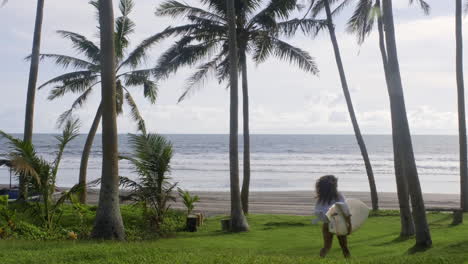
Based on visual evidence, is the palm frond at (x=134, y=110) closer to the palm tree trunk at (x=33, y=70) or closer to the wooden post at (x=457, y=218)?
the palm tree trunk at (x=33, y=70)

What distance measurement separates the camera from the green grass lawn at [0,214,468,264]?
7.44 m

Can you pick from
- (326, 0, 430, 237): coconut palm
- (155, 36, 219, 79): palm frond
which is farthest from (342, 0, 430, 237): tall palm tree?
(155, 36, 219, 79): palm frond

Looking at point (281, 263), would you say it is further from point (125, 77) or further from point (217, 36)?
point (125, 77)

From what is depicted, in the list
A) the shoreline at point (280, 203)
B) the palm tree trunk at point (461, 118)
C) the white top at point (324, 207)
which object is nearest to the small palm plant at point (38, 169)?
the white top at point (324, 207)

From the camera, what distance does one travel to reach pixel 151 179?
1403 centimetres

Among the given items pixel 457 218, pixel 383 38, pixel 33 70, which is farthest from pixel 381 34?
pixel 33 70

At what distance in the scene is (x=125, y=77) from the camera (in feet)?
67.1

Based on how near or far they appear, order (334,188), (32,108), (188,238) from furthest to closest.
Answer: (32,108)
(188,238)
(334,188)

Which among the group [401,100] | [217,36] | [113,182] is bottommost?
[113,182]

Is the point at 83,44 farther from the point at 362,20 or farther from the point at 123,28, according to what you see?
the point at 362,20

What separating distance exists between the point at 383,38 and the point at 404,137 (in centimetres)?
529

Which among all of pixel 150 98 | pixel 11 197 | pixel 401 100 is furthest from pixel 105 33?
pixel 11 197

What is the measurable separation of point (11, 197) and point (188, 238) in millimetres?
10088

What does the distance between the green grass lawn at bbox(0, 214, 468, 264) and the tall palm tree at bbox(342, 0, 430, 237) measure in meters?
0.53
